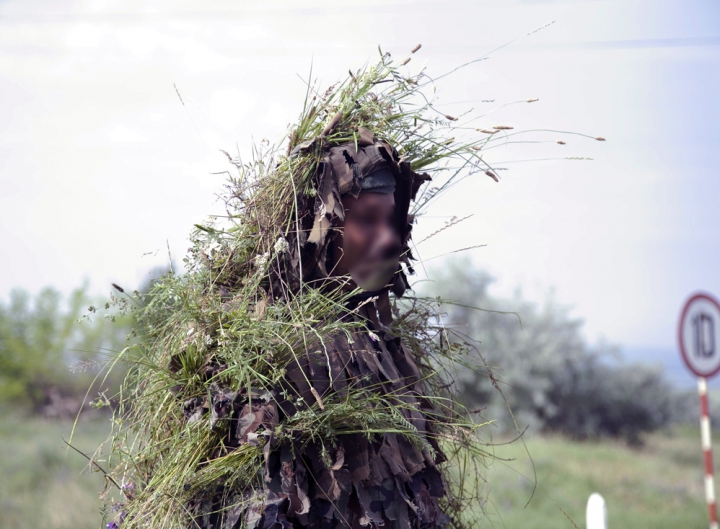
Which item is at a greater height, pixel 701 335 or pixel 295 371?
pixel 295 371

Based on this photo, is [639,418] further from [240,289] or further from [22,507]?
[240,289]

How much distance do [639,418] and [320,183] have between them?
42.3 ft

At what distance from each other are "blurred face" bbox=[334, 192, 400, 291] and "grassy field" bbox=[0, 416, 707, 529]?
3888 millimetres

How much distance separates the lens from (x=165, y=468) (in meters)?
1.64

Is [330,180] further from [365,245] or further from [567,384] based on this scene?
[567,384]

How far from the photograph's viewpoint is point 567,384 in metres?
13.0

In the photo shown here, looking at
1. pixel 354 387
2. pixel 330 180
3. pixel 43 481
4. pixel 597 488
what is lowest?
pixel 597 488

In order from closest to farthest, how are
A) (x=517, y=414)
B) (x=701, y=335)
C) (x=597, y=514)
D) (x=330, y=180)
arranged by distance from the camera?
1. (x=330, y=180)
2. (x=597, y=514)
3. (x=701, y=335)
4. (x=517, y=414)

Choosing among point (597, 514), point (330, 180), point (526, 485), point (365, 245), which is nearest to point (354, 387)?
point (365, 245)

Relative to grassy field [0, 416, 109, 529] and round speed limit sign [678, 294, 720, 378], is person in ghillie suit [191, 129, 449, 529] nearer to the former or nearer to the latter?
round speed limit sign [678, 294, 720, 378]

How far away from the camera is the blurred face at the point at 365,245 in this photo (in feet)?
6.25

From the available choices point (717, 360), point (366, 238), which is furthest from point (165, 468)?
point (717, 360)

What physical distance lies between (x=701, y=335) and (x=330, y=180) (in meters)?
3.86

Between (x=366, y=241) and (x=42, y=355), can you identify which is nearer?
(x=366, y=241)
